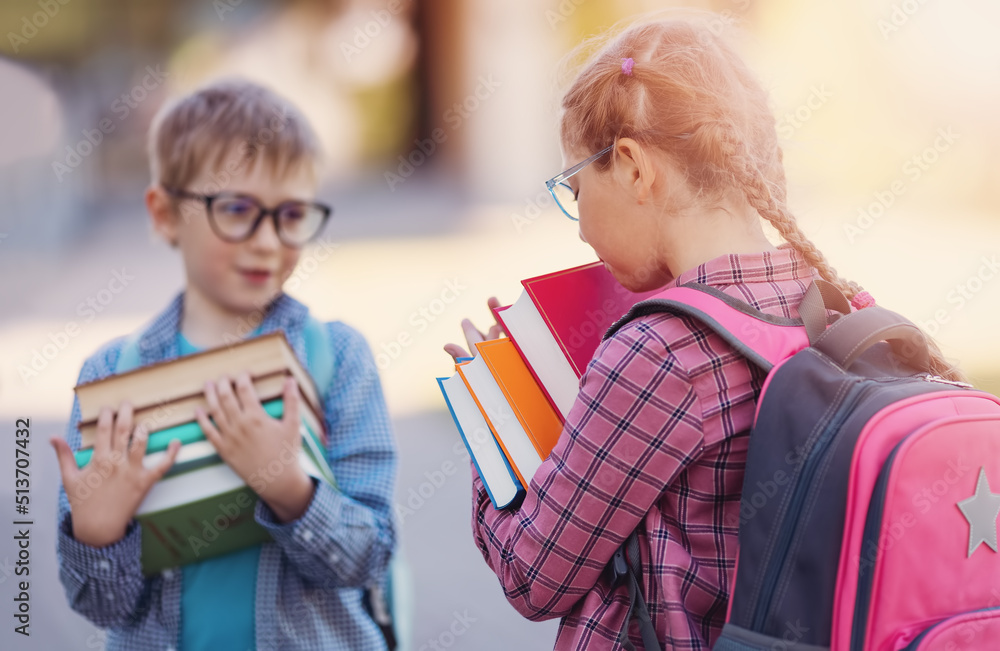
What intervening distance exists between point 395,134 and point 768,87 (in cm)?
1312

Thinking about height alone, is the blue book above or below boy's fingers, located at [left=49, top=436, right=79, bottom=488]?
below

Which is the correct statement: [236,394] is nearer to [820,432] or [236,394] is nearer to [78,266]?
[820,432]

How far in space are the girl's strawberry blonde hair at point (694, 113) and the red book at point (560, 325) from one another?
0.23m

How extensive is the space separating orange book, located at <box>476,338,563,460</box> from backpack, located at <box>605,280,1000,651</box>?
339 millimetres

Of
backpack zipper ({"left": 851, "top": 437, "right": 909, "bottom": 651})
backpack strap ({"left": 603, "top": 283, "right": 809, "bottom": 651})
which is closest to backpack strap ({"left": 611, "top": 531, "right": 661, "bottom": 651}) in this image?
backpack strap ({"left": 603, "top": 283, "right": 809, "bottom": 651})

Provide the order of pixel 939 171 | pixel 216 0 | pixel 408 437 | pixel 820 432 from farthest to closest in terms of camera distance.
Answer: pixel 216 0 → pixel 939 171 → pixel 408 437 → pixel 820 432

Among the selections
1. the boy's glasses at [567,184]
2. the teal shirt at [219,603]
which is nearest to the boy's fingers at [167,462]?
the teal shirt at [219,603]

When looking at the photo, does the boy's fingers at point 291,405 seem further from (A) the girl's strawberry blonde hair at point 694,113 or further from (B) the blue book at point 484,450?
(A) the girl's strawberry blonde hair at point 694,113

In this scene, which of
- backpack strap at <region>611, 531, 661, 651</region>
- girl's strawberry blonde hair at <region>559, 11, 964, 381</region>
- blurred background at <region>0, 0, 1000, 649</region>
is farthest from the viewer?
blurred background at <region>0, 0, 1000, 649</region>

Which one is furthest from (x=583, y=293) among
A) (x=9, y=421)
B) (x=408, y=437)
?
(x=9, y=421)

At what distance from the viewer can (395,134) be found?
13914mm

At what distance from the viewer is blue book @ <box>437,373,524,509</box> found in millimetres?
1234

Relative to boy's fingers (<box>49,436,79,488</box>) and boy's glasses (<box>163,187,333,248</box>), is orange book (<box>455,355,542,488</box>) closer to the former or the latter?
boy's glasses (<box>163,187,333,248</box>)

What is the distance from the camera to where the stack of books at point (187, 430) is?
142 cm
